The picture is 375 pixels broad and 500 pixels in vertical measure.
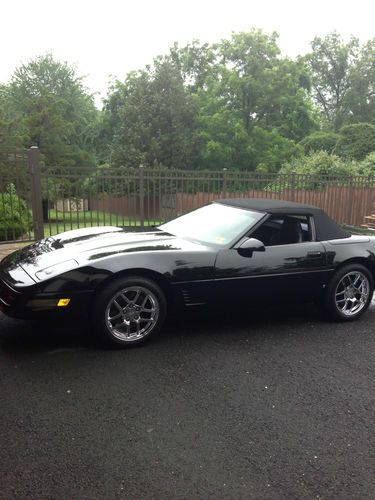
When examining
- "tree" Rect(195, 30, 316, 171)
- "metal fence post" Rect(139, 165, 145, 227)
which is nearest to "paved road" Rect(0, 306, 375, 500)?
"metal fence post" Rect(139, 165, 145, 227)

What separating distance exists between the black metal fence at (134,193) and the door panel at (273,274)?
17.9ft

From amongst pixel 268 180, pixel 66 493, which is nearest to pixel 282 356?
pixel 66 493

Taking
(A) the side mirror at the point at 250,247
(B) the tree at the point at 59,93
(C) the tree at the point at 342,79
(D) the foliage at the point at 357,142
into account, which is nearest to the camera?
(A) the side mirror at the point at 250,247

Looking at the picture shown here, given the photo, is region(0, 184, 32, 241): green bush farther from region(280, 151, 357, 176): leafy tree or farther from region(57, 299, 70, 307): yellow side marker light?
region(280, 151, 357, 176): leafy tree

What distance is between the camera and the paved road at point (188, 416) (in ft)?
7.39

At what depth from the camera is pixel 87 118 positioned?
46656 mm

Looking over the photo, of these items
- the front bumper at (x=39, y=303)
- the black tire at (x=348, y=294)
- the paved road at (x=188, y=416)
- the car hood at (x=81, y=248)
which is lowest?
the paved road at (x=188, y=416)

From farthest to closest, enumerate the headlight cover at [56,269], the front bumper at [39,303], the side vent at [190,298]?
the side vent at [190,298]
the headlight cover at [56,269]
the front bumper at [39,303]

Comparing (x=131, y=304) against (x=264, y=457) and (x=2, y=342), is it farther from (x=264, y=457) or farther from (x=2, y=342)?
(x=264, y=457)

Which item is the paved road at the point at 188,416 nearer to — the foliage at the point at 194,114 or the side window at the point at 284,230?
the side window at the point at 284,230

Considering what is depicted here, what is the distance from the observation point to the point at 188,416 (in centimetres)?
285

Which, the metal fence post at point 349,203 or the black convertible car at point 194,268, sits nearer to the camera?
the black convertible car at point 194,268

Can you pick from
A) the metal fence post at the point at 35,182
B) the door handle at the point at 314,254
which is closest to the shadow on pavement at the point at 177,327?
the door handle at the point at 314,254

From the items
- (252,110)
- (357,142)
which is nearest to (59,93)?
(252,110)
